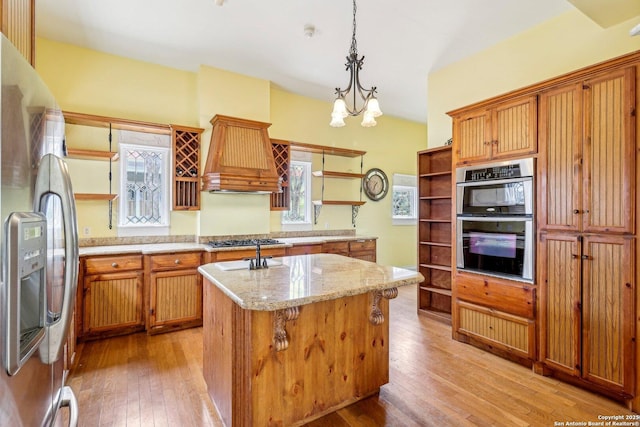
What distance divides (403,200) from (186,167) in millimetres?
4235

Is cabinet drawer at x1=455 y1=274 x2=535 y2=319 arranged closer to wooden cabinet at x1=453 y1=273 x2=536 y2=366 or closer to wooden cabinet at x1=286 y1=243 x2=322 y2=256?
wooden cabinet at x1=453 y1=273 x2=536 y2=366

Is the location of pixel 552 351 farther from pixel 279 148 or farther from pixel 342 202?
pixel 279 148

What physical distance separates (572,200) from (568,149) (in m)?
0.40

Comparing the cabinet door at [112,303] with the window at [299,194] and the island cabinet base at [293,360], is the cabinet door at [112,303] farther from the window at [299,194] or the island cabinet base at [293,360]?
the window at [299,194]

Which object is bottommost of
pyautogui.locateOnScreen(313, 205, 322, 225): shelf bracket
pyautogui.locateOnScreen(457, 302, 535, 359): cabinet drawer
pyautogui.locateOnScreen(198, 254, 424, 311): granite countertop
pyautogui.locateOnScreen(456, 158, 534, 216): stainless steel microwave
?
pyautogui.locateOnScreen(457, 302, 535, 359): cabinet drawer

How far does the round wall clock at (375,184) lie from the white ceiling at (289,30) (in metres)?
1.97

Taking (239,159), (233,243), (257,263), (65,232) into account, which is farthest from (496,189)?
(65,232)

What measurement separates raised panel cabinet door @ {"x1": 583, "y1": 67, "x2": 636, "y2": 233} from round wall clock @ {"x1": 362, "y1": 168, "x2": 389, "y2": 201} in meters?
3.60

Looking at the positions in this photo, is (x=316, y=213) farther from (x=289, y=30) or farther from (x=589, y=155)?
(x=589, y=155)

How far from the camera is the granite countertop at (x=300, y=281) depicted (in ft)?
5.08

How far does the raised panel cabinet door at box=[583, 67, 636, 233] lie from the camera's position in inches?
84.0

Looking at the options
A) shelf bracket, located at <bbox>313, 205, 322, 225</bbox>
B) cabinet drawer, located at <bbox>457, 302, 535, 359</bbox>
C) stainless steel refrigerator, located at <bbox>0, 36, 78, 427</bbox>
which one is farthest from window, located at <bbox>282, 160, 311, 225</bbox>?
stainless steel refrigerator, located at <bbox>0, 36, 78, 427</bbox>

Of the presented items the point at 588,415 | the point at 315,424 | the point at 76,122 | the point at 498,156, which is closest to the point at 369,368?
the point at 315,424

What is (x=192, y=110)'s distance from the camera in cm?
419
